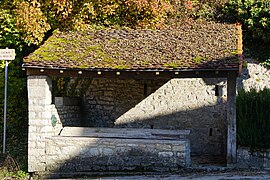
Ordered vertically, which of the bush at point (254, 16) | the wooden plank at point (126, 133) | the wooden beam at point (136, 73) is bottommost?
the wooden plank at point (126, 133)

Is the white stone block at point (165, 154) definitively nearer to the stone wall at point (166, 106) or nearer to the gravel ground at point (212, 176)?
the gravel ground at point (212, 176)

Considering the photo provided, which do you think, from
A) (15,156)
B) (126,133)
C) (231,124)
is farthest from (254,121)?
(15,156)

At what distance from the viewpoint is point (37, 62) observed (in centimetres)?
808

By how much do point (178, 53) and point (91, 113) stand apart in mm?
3755

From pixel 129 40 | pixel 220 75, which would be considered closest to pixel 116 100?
pixel 129 40

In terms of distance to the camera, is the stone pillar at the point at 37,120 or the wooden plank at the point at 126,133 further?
the wooden plank at the point at 126,133

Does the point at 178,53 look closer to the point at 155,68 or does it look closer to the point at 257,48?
the point at 155,68

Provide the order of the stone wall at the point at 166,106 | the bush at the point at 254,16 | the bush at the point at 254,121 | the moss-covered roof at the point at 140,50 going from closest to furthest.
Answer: the moss-covered roof at the point at 140,50
the bush at the point at 254,121
the stone wall at the point at 166,106
the bush at the point at 254,16

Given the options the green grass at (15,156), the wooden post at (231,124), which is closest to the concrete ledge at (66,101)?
the green grass at (15,156)

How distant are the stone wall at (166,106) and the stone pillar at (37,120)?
9.86 ft

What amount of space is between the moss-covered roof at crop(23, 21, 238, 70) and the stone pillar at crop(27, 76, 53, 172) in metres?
0.44

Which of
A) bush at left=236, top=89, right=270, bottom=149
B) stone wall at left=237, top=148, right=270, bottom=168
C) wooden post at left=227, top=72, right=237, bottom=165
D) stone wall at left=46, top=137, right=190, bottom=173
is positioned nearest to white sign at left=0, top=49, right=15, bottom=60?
stone wall at left=46, top=137, right=190, bottom=173

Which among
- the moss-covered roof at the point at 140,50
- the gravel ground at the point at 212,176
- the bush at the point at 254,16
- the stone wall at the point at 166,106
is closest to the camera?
Answer: the gravel ground at the point at 212,176

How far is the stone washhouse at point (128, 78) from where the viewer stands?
7855 mm
